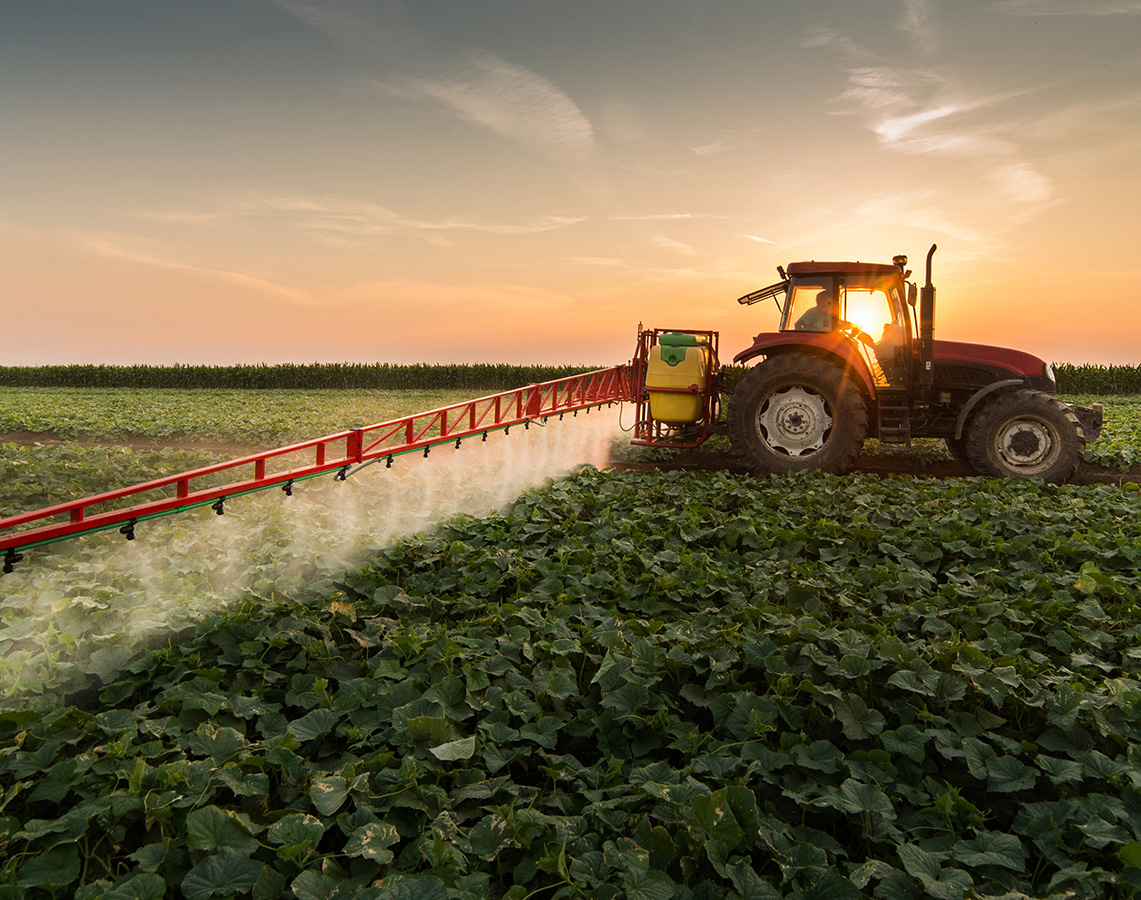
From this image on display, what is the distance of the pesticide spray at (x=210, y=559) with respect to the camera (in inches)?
154

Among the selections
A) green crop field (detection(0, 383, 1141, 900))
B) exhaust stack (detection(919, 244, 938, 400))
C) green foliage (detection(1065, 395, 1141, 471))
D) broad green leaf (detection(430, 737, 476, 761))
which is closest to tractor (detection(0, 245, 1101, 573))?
exhaust stack (detection(919, 244, 938, 400))

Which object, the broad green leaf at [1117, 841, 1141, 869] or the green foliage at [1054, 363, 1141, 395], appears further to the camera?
the green foliage at [1054, 363, 1141, 395]

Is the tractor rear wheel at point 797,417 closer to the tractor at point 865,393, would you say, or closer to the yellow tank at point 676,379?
the tractor at point 865,393

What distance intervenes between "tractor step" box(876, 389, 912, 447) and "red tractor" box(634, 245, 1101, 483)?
0.04 feet

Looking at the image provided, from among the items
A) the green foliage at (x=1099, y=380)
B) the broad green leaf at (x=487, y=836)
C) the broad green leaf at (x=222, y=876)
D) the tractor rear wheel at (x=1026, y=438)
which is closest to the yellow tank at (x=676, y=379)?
the tractor rear wheel at (x=1026, y=438)

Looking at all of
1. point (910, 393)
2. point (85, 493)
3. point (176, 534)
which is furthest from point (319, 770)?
point (910, 393)

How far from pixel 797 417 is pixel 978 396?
82.2 inches

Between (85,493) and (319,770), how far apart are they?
7.16 m

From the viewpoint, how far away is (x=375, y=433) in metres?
13.7

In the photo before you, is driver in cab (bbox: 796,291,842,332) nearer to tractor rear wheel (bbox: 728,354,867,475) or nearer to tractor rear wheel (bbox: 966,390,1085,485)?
tractor rear wheel (bbox: 728,354,867,475)

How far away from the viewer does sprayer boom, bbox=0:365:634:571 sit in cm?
376

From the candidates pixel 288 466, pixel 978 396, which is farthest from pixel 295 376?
pixel 978 396

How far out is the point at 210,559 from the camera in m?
5.28

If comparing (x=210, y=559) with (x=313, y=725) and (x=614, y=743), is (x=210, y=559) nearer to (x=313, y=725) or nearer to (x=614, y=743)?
(x=313, y=725)
